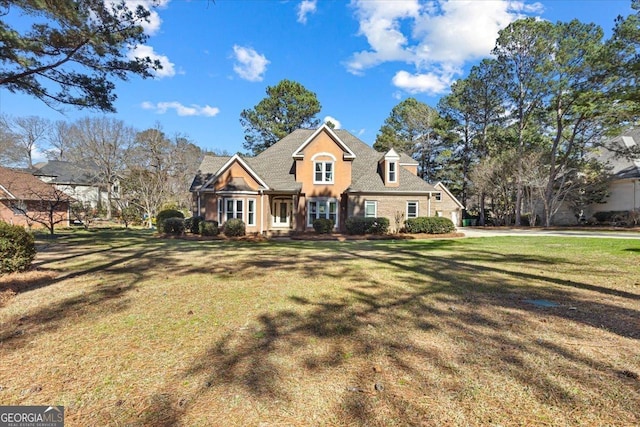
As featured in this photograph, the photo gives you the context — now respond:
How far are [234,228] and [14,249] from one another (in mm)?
11806

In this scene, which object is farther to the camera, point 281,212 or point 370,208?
point 281,212

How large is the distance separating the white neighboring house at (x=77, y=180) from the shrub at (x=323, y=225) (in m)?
35.1

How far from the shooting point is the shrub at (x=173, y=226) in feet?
64.1

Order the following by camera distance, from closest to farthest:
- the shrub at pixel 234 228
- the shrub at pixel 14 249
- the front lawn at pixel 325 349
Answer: the front lawn at pixel 325 349 < the shrub at pixel 14 249 < the shrub at pixel 234 228

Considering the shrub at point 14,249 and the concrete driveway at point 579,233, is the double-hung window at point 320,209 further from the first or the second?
the shrub at point 14,249

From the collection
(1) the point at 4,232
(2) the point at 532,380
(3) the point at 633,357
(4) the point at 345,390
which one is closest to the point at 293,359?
(4) the point at 345,390

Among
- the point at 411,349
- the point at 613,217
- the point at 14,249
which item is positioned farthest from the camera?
the point at 613,217

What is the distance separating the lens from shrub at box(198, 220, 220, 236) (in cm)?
1940

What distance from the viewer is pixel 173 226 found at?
64.3ft

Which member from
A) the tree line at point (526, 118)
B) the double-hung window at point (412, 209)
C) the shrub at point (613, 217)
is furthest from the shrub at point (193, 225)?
the shrub at point (613, 217)

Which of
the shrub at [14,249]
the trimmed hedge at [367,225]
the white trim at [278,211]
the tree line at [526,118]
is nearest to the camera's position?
the shrub at [14,249]

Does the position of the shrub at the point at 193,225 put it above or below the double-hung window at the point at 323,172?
below

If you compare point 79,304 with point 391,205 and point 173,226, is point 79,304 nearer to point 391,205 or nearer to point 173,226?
point 173,226

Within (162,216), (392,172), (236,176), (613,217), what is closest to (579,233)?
(392,172)
